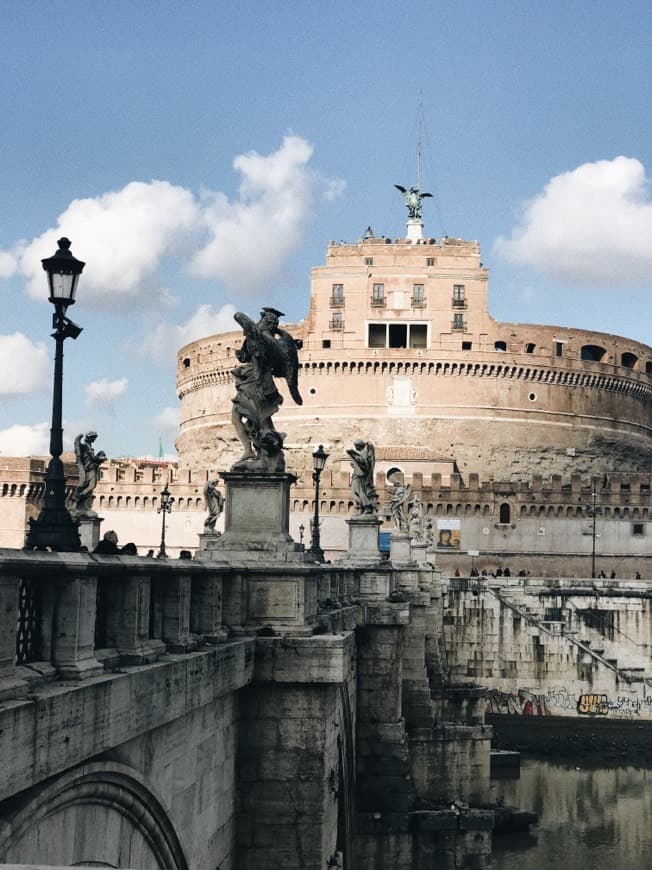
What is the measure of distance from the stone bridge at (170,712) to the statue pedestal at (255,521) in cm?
37

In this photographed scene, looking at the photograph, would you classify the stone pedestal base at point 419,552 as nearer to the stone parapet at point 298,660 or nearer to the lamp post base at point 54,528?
the stone parapet at point 298,660

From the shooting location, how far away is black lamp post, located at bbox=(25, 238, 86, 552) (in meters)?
8.85

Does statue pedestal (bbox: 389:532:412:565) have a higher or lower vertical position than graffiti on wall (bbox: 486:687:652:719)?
higher

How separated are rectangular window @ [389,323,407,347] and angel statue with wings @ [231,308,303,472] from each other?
65.5 metres

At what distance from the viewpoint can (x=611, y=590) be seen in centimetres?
4659

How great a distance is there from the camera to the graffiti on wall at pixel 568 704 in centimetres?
4228

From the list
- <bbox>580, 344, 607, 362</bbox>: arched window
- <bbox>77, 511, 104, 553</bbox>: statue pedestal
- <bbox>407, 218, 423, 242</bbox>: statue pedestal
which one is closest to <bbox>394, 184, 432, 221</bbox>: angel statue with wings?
<bbox>407, 218, 423, 242</bbox>: statue pedestal

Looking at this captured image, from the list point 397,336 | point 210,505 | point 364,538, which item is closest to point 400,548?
point 210,505

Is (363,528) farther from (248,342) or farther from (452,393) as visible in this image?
(452,393)

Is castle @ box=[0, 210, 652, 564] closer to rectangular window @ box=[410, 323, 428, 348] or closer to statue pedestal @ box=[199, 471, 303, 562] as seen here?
rectangular window @ box=[410, 323, 428, 348]

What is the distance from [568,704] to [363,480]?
22.2m

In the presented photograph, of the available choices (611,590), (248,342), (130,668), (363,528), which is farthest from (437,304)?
(130,668)

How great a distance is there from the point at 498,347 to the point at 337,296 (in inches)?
438

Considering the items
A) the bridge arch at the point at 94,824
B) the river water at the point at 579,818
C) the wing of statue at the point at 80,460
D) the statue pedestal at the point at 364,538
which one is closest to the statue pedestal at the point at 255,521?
the bridge arch at the point at 94,824
